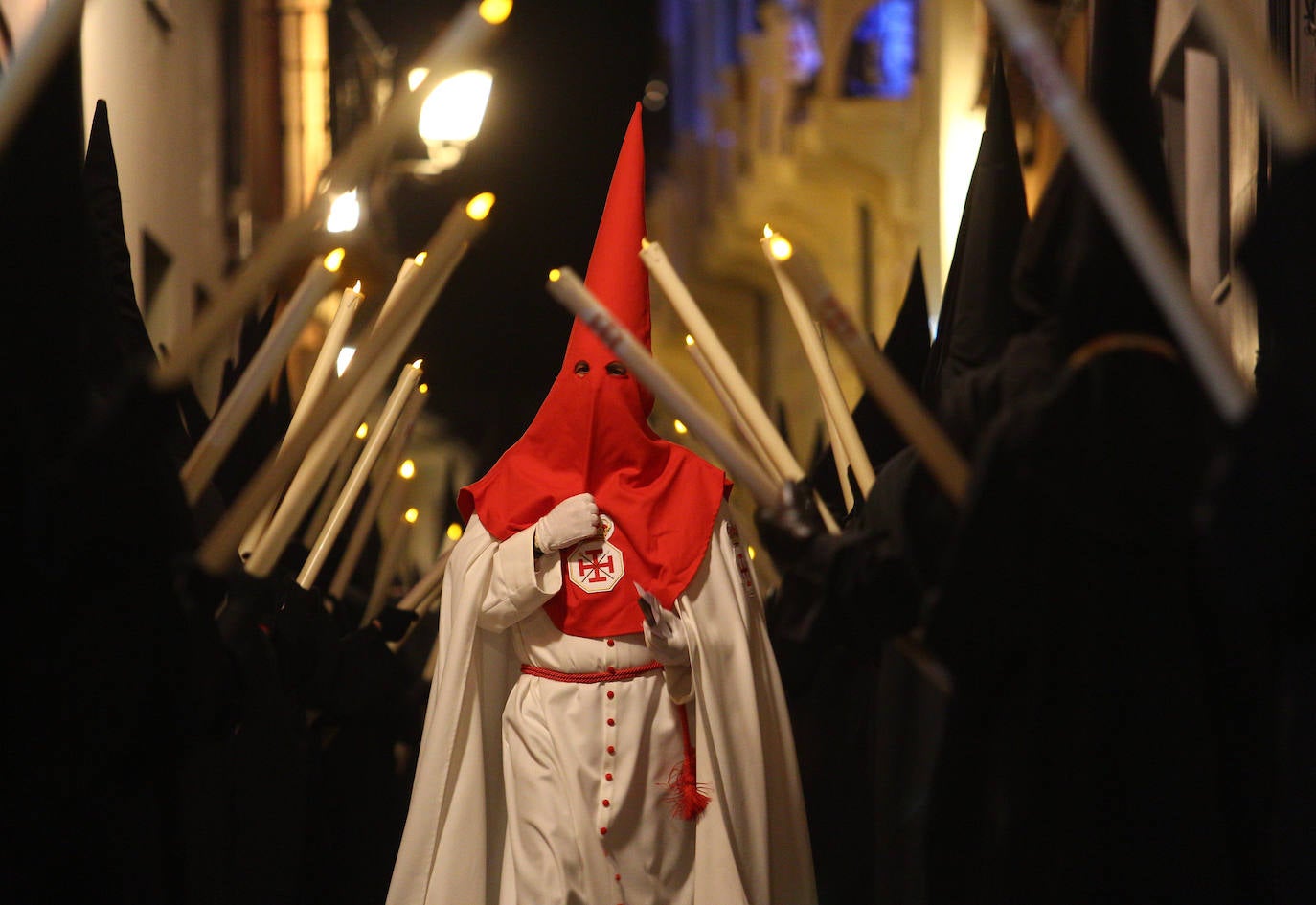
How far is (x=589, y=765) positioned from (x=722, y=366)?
1.54m

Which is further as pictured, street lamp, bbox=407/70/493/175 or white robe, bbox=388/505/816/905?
street lamp, bbox=407/70/493/175

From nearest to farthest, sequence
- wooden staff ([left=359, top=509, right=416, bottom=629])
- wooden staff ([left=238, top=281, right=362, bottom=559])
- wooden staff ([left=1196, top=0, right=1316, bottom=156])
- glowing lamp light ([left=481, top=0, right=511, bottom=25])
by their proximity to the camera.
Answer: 1. wooden staff ([left=1196, top=0, right=1316, bottom=156])
2. glowing lamp light ([left=481, top=0, right=511, bottom=25])
3. wooden staff ([left=238, top=281, right=362, bottom=559])
4. wooden staff ([left=359, top=509, right=416, bottom=629])

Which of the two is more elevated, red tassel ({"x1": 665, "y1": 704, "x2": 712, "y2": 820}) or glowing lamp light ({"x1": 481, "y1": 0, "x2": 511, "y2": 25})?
glowing lamp light ({"x1": 481, "y1": 0, "x2": 511, "y2": 25})

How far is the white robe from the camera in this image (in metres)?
5.21

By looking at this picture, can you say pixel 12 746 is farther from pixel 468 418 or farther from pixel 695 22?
pixel 695 22

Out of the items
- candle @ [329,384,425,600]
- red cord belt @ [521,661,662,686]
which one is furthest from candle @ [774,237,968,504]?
candle @ [329,384,425,600]

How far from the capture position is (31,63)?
3.09m

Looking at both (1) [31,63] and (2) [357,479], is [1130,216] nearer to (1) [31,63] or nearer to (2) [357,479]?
(1) [31,63]

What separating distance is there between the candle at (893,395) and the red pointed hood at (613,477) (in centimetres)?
201

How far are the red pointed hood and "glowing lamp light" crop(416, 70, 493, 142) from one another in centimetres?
305

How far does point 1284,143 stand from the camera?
288cm

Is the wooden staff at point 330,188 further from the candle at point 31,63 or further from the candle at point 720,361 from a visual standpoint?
the candle at point 720,361

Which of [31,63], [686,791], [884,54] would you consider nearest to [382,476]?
[686,791]

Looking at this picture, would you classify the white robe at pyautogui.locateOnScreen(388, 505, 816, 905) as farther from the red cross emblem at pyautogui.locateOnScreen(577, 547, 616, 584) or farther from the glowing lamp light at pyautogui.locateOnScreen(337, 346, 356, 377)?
the glowing lamp light at pyautogui.locateOnScreen(337, 346, 356, 377)
